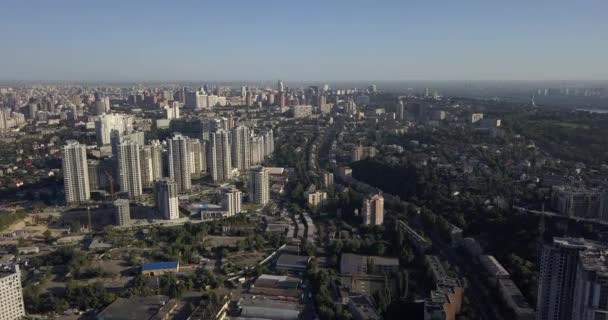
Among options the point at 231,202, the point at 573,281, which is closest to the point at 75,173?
the point at 231,202

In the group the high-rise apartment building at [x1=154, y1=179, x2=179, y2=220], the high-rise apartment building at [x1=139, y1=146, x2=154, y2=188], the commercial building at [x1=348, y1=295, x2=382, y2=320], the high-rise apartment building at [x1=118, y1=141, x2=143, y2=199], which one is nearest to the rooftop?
the commercial building at [x1=348, y1=295, x2=382, y2=320]

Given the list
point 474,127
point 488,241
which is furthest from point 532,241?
point 474,127

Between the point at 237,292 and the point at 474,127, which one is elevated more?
the point at 474,127

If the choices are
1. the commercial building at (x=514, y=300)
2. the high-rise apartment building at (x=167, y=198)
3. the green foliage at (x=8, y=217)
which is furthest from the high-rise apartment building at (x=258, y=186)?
the commercial building at (x=514, y=300)

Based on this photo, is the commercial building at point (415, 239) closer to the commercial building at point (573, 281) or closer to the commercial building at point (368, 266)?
the commercial building at point (368, 266)

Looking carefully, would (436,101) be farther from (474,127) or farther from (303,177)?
(303,177)

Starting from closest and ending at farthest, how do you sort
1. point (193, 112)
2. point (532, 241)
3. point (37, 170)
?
point (532, 241) → point (37, 170) → point (193, 112)
